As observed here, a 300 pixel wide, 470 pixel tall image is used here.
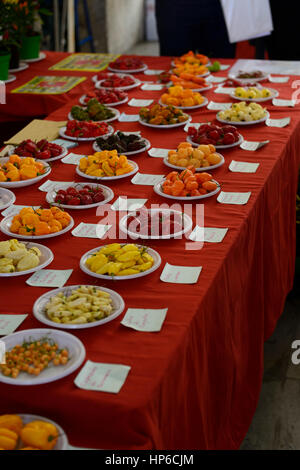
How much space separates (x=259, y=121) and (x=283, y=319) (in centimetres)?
96

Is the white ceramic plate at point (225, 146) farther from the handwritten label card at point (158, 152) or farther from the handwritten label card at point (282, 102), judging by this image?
the handwritten label card at point (282, 102)

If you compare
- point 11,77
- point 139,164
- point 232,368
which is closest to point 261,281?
point 232,368

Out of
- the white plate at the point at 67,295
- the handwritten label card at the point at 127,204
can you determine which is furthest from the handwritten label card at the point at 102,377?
the handwritten label card at the point at 127,204

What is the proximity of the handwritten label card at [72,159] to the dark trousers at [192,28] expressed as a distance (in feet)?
6.33

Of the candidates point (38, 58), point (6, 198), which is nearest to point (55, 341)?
point (6, 198)

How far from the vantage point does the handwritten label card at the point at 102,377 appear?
1.44 m

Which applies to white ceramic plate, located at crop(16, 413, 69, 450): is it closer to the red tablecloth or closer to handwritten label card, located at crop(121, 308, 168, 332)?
the red tablecloth

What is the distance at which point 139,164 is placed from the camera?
275 centimetres

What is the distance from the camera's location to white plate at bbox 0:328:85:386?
145 cm

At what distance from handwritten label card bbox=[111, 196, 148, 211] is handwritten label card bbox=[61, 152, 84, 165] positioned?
1.44 ft

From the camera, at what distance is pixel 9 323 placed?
1680mm

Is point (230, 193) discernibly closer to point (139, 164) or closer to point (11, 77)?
point (139, 164)

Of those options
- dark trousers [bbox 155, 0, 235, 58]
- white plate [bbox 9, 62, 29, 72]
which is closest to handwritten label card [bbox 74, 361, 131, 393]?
white plate [bbox 9, 62, 29, 72]

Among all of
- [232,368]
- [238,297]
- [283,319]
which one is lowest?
[283,319]
